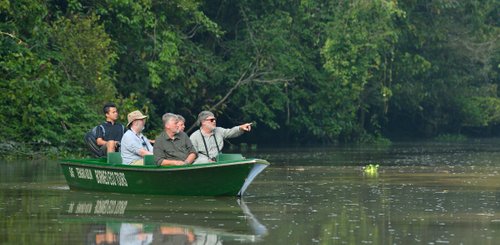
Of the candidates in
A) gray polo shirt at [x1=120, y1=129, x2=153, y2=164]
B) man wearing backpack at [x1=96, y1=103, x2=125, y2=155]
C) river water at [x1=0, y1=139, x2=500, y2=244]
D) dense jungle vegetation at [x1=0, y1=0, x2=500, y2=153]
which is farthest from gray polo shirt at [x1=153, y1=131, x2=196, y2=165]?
dense jungle vegetation at [x1=0, y1=0, x2=500, y2=153]

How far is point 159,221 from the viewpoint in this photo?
59.5 ft

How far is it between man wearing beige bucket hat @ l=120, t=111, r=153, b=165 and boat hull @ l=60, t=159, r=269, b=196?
1.44ft

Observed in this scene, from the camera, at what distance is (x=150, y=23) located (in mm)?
42156

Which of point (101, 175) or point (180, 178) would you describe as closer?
point (180, 178)

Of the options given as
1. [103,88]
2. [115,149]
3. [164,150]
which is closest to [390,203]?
[164,150]

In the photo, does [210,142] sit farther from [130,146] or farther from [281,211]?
[281,211]

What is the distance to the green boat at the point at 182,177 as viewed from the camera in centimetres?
2189

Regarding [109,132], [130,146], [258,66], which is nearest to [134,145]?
[130,146]

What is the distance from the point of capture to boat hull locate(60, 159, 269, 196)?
71.8 feet

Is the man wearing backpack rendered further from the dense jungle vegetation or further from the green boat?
the dense jungle vegetation

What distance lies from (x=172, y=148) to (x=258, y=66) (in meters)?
26.5

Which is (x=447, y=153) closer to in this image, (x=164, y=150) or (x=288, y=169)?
(x=288, y=169)

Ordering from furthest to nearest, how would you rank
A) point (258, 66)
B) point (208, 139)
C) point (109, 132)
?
point (258, 66) → point (109, 132) → point (208, 139)

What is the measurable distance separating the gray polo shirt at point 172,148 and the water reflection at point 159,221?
29.4 inches
